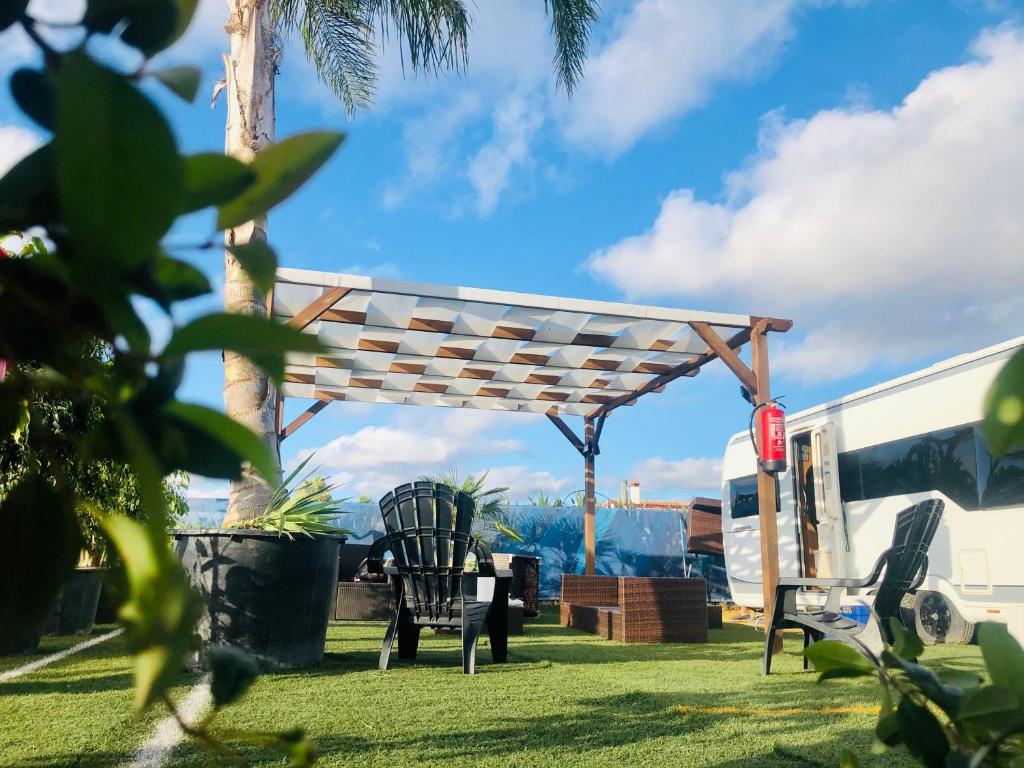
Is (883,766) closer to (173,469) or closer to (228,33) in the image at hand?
(173,469)

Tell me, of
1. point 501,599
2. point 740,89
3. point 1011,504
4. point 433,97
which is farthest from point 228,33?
point 740,89

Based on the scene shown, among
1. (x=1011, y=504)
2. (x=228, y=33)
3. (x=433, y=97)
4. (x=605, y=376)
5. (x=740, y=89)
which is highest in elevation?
(x=740, y=89)

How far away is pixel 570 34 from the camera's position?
327 inches

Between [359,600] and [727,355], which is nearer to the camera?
[727,355]

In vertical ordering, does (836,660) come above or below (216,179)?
below

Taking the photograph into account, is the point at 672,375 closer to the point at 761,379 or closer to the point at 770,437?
the point at 761,379

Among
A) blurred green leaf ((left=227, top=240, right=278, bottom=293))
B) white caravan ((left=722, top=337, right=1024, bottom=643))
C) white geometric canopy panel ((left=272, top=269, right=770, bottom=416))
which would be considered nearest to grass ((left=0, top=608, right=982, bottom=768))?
blurred green leaf ((left=227, top=240, right=278, bottom=293))

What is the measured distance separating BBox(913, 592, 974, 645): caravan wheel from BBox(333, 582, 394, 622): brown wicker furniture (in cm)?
548

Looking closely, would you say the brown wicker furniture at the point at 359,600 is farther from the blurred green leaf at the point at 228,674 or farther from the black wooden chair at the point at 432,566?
the blurred green leaf at the point at 228,674

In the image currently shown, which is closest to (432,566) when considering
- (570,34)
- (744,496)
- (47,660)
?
(47,660)

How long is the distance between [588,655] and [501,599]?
90 cm

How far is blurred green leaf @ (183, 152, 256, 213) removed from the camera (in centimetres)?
21

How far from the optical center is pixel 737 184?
18.2 meters

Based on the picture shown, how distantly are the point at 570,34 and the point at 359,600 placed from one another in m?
6.74
